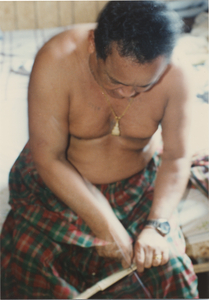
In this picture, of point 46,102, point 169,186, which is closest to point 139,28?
point 46,102

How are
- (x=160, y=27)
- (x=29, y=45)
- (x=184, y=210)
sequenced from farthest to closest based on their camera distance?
(x=184, y=210) → (x=29, y=45) → (x=160, y=27)

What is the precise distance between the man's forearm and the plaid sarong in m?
0.04

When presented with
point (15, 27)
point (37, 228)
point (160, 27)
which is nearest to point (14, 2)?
point (15, 27)

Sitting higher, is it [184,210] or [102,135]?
[102,135]

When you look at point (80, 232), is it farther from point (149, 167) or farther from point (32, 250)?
point (149, 167)

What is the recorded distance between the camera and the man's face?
21.8 inches

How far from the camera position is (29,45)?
0.63m

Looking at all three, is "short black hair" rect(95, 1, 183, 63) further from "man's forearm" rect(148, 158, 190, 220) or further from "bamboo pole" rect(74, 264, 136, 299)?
"bamboo pole" rect(74, 264, 136, 299)

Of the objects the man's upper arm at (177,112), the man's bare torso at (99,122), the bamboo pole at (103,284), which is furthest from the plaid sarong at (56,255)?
the man's upper arm at (177,112)

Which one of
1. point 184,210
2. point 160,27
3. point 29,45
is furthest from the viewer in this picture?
point 184,210

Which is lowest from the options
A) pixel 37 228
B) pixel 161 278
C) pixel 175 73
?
pixel 161 278

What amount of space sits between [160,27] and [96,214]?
1.47 ft

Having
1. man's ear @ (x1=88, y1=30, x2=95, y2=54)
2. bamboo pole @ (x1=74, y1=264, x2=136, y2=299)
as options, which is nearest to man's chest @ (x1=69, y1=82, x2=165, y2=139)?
man's ear @ (x1=88, y1=30, x2=95, y2=54)

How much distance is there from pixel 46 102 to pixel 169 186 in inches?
15.5
